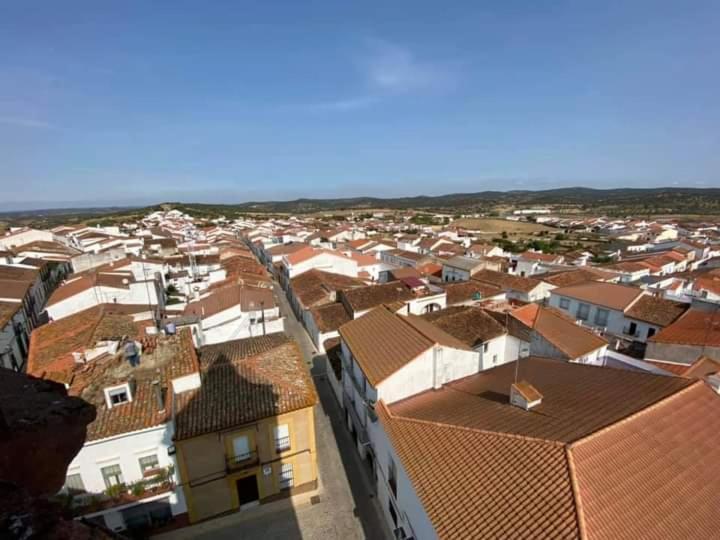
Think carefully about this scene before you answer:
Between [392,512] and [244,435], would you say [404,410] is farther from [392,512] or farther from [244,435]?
[244,435]

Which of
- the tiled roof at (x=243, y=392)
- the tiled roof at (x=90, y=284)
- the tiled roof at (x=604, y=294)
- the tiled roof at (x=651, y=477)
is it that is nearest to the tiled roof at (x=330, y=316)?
the tiled roof at (x=243, y=392)

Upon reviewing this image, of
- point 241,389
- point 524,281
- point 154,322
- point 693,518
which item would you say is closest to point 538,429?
point 693,518

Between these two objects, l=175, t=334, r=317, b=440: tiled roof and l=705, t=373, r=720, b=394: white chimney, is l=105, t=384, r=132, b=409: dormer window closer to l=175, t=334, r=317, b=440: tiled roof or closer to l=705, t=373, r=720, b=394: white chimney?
l=175, t=334, r=317, b=440: tiled roof

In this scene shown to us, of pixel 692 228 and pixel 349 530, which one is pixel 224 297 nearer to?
pixel 349 530

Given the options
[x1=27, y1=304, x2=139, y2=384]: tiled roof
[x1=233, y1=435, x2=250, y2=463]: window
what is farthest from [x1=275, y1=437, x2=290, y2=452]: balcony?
[x1=27, y1=304, x2=139, y2=384]: tiled roof

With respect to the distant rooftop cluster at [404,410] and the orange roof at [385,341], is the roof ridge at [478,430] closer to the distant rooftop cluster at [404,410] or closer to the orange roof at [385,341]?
the distant rooftop cluster at [404,410]

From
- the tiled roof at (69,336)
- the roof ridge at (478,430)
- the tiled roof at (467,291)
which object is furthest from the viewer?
the tiled roof at (467,291)

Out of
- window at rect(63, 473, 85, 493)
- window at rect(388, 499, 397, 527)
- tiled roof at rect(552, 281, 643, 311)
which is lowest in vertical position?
window at rect(388, 499, 397, 527)
